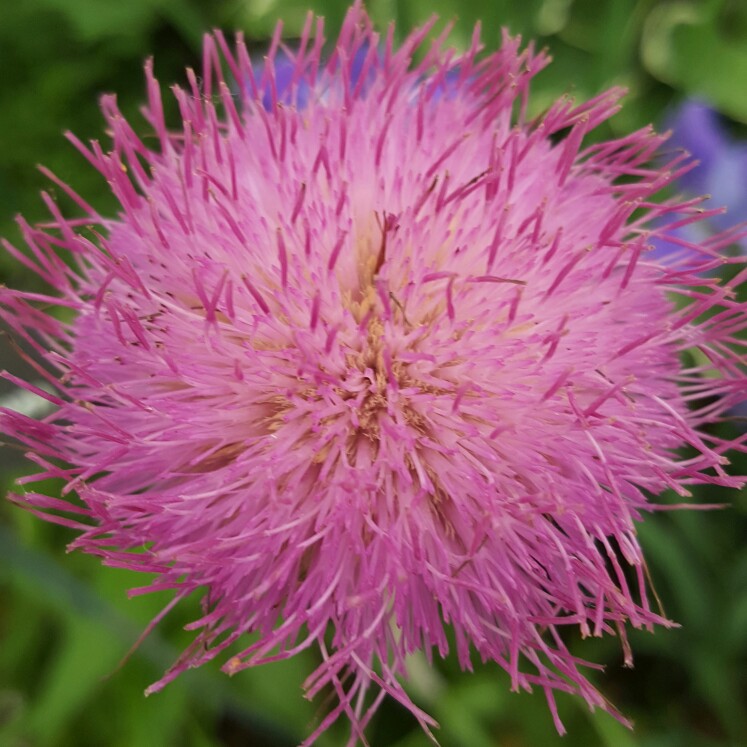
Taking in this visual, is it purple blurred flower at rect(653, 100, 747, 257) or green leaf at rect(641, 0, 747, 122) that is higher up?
green leaf at rect(641, 0, 747, 122)

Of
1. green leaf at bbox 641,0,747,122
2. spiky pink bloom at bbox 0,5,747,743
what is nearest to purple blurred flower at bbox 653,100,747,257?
green leaf at bbox 641,0,747,122

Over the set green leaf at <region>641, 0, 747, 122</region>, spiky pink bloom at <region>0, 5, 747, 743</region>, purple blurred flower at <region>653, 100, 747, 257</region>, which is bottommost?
spiky pink bloom at <region>0, 5, 747, 743</region>

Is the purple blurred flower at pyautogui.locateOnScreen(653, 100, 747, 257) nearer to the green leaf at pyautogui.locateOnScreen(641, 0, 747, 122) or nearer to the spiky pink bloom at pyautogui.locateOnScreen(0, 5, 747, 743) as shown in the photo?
the green leaf at pyautogui.locateOnScreen(641, 0, 747, 122)

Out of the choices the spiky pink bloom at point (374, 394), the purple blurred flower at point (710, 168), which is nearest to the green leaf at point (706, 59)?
the purple blurred flower at point (710, 168)

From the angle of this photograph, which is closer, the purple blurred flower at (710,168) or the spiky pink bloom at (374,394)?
the spiky pink bloom at (374,394)

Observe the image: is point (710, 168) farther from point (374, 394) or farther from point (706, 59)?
point (374, 394)

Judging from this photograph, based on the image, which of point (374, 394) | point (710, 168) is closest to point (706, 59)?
point (710, 168)

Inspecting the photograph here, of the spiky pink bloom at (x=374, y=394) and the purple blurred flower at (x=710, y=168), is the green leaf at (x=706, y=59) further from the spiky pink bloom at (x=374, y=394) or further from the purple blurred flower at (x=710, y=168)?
the spiky pink bloom at (x=374, y=394)

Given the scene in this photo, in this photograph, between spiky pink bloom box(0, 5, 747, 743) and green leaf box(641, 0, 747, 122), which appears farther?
green leaf box(641, 0, 747, 122)

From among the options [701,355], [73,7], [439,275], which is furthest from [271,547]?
[73,7]
